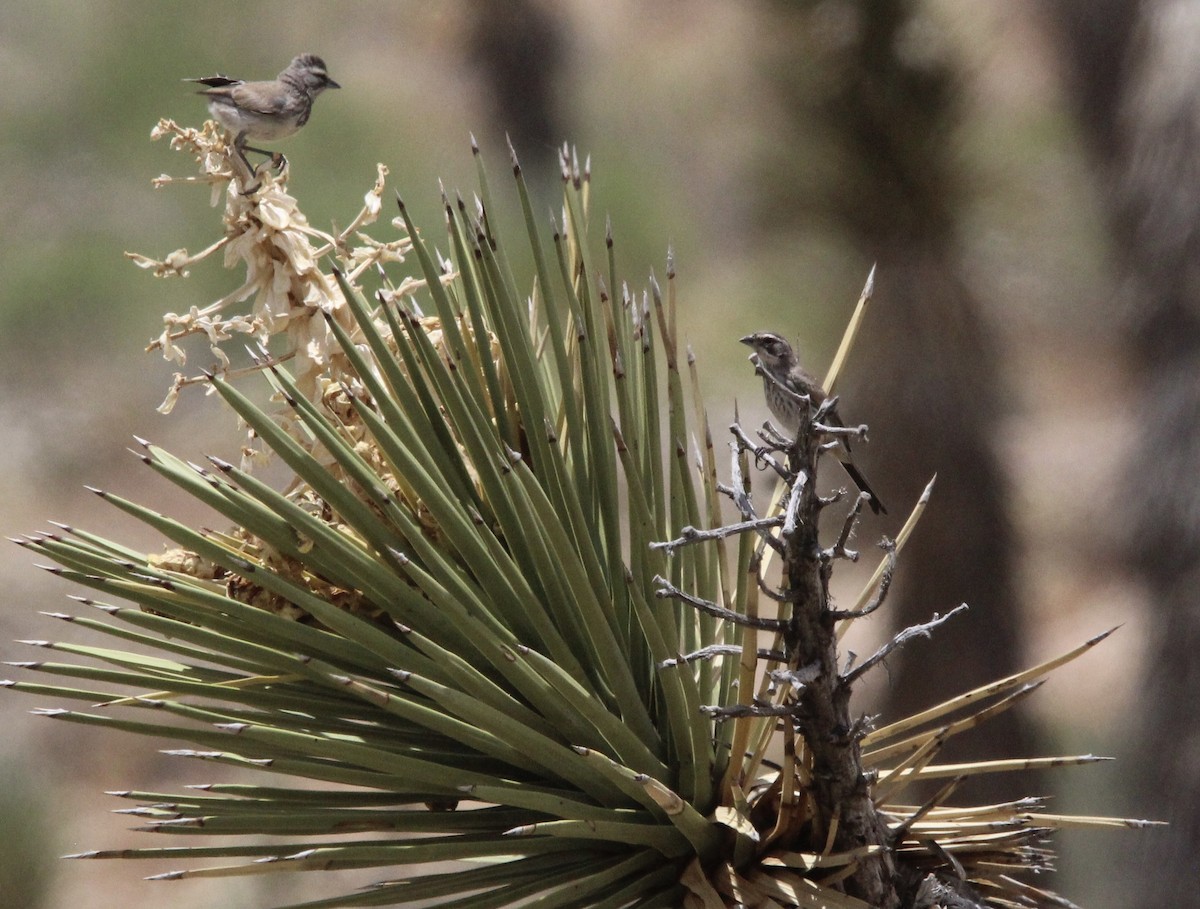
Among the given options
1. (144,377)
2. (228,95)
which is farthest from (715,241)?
(228,95)

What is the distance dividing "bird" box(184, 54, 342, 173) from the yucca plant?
0.14 meters

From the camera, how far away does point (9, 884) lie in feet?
27.7

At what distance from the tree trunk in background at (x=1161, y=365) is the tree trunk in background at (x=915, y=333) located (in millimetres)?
637

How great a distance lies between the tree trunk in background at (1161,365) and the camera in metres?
5.62

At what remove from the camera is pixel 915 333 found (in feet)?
20.8

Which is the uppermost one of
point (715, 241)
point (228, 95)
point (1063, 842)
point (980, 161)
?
point (715, 241)

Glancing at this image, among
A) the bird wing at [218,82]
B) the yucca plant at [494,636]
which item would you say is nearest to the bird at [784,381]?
the yucca plant at [494,636]

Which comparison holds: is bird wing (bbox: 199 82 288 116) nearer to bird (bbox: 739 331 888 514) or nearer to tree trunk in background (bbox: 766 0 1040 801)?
bird (bbox: 739 331 888 514)

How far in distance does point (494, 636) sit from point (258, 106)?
1.09 metres

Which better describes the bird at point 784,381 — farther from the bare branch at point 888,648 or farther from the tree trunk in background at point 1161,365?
the tree trunk in background at point 1161,365

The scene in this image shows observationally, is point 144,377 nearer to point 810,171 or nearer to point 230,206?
point 810,171

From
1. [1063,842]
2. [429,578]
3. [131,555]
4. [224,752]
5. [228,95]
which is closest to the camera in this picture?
[429,578]

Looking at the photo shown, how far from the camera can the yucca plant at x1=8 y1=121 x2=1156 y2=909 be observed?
5.27 feet

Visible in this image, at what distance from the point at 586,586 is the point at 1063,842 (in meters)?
6.18
